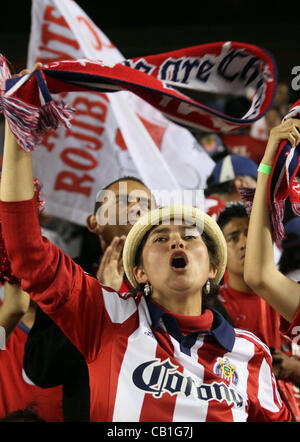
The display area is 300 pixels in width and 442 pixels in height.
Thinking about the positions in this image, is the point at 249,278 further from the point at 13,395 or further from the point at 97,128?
the point at 97,128

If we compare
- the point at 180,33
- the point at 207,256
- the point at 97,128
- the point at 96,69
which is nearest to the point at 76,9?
the point at 97,128

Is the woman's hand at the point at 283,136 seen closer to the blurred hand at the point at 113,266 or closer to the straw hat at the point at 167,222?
the straw hat at the point at 167,222

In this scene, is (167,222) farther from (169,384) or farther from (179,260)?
(169,384)

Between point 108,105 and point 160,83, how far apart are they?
1.07 metres

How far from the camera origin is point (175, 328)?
1.31m

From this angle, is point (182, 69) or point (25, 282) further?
point (182, 69)

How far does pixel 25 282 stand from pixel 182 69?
0.69m

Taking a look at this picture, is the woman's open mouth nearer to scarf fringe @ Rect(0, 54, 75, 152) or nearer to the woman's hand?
the woman's hand

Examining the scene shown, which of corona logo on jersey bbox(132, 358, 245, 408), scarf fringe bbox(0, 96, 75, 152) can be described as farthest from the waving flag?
corona logo on jersey bbox(132, 358, 245, 408)

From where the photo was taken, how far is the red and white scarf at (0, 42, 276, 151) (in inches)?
44.2

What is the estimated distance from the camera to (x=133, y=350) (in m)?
1.26

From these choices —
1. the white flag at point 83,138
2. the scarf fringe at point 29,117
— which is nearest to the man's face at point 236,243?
the white flag at point 83,138

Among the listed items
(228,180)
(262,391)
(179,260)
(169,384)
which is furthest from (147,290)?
(228,180)

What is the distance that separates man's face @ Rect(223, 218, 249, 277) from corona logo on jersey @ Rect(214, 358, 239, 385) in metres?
0.41
